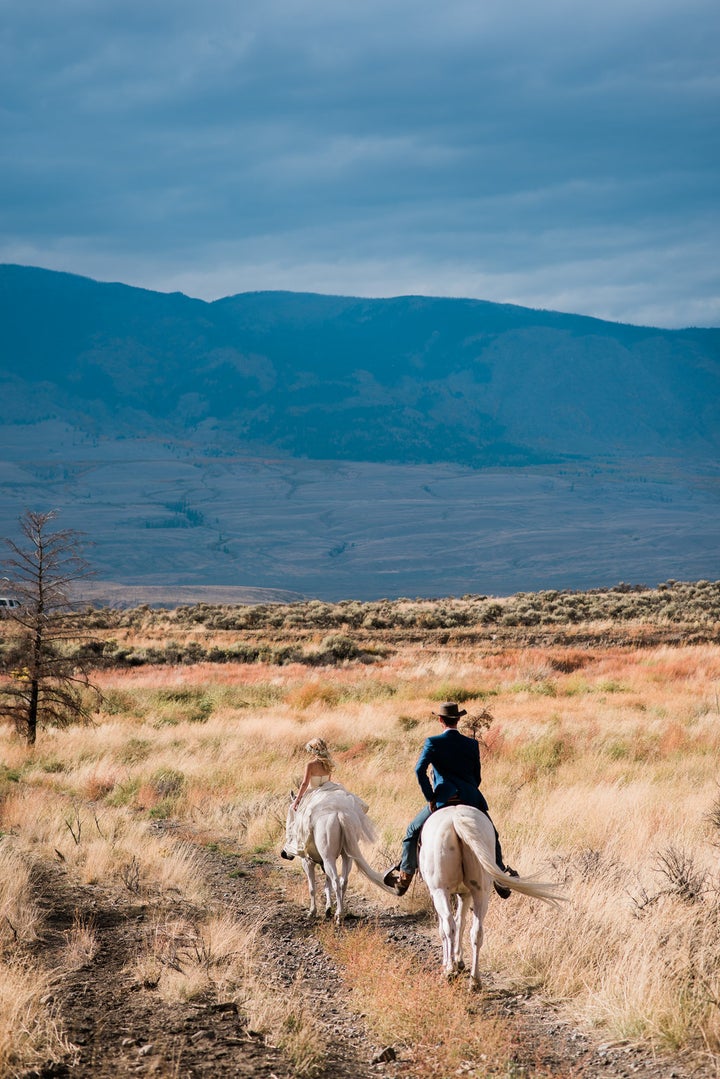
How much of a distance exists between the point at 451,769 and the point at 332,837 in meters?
1.73

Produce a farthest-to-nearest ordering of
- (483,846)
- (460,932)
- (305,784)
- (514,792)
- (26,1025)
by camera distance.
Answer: (514,792) < (305,784) < (460,932) < (483,846) < (26,1025)

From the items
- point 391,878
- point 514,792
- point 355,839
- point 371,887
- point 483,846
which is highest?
point 483,846

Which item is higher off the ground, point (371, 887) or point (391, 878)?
point (391, 878)

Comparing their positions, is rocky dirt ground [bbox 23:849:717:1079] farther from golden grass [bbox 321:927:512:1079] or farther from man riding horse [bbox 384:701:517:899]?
man riding horse [bbox 384:701:517:899]

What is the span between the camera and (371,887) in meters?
9.89

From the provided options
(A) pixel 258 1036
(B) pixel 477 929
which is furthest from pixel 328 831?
(A) pixel 258 1036

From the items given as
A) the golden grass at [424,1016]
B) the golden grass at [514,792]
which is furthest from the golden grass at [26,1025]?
the golden grass at [424,1016]

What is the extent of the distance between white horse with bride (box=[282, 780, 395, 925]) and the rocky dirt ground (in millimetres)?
349

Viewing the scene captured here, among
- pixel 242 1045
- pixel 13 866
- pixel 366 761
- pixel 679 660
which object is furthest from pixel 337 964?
pixel 679 660

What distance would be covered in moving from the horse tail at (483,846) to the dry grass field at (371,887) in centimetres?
59

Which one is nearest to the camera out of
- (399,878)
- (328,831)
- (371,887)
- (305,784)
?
(399,878)

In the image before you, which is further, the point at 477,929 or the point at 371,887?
the point at 371,887

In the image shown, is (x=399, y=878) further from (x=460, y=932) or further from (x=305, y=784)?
(x=305, y=784)

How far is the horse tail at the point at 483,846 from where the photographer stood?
675cm
